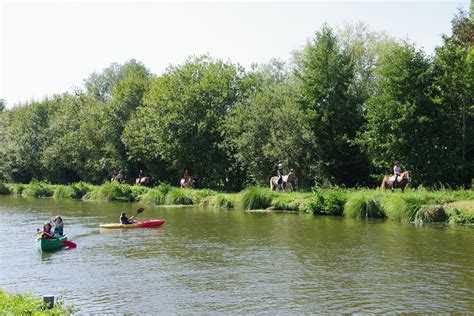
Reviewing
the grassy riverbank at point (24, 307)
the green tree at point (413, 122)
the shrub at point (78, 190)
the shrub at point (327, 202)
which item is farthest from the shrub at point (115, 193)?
the grassy riverbank at point (24, 307)

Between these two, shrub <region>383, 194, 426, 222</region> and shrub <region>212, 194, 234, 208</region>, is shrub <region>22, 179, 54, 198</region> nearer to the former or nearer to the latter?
shrub <region>212, 194, 234, 208</region>

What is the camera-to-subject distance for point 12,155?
77062mm

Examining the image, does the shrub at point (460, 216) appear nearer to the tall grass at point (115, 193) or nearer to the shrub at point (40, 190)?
the tall grass at point (115, 193)

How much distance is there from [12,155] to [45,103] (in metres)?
9.67

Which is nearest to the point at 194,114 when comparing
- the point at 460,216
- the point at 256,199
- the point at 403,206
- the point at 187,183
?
the point at 187,183

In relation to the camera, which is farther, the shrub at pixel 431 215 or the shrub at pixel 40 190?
the shrub at pixel 40 190

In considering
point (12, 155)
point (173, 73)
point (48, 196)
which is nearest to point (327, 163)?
point (173, 73)

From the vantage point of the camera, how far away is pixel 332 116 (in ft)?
136

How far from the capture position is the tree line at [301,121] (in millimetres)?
35719

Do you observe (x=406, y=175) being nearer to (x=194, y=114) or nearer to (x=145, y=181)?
(x=194, y=114)

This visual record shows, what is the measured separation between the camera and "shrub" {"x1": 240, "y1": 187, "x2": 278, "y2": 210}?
37.4 meters

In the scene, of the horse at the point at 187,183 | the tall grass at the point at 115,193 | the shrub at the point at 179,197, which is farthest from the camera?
the tall grass at the point at 115,193

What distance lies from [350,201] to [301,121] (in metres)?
11.3

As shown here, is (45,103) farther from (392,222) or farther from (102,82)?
(392,222)
